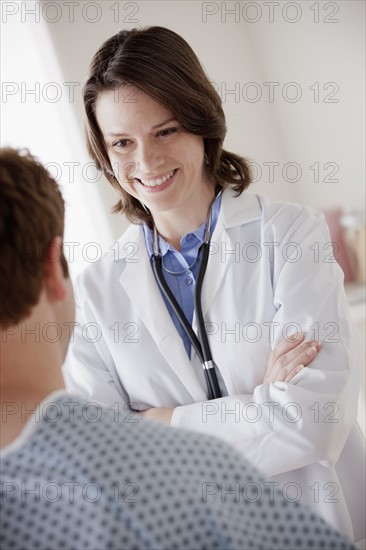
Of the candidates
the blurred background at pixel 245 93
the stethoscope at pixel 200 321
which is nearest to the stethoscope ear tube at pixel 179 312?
the stethoscope at pixel 200 321

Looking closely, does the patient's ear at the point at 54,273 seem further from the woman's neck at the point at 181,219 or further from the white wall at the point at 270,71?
the white wall at the point at 270,71

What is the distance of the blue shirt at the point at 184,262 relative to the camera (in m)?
1.65

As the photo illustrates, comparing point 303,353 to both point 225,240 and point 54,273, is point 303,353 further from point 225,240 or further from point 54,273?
point 54,273

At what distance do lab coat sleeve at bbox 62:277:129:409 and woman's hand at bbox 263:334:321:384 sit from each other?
39 centimetres

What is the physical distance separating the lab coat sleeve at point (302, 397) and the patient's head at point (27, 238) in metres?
0.65

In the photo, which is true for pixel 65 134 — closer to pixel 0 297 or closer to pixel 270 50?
pixel 270 50

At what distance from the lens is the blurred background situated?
246 cm

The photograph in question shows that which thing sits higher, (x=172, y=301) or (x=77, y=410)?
(x=77, y=410)

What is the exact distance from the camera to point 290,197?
9.00ft

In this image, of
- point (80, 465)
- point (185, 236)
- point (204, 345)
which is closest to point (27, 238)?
point (80, 465)

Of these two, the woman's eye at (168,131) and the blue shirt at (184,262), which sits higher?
the woman's eye at (168,131)

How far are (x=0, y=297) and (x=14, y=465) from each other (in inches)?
8.5

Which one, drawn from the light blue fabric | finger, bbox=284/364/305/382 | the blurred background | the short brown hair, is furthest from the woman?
the blurred background

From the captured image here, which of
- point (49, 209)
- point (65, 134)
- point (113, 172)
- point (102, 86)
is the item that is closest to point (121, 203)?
point (113, 172)
